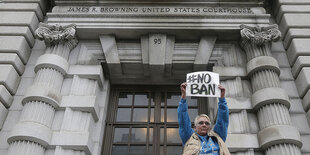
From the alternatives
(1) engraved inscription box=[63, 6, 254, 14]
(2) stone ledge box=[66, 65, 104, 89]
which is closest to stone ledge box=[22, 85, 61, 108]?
(2) stone ledge box=[66, 65, 104, 89]

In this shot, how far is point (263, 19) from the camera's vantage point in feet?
33.9

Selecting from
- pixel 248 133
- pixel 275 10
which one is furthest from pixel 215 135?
pixel 275 10

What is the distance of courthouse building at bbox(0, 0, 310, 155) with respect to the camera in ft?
28.1

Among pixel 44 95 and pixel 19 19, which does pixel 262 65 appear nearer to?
pixel 44 95

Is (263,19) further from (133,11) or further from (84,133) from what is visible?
(84,133)

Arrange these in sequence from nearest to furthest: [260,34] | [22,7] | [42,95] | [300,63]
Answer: [42,95] < [300,63] < [260,34] < [22,7]

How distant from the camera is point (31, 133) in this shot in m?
7.95

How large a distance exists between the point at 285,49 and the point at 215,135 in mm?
5838

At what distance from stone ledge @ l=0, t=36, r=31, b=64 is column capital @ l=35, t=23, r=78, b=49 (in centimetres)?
67

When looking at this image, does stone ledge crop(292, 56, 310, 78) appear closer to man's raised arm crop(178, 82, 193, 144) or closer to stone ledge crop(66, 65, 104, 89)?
man's raised arm crop(178, 82, 193, 144)

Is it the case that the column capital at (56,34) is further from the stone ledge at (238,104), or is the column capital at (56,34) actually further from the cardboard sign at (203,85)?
the stone ledge at (238,104)

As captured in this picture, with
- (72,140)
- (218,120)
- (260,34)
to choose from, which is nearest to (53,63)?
(72,140)

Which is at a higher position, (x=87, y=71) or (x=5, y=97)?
(x=87, y=71)

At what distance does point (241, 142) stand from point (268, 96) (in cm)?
149
